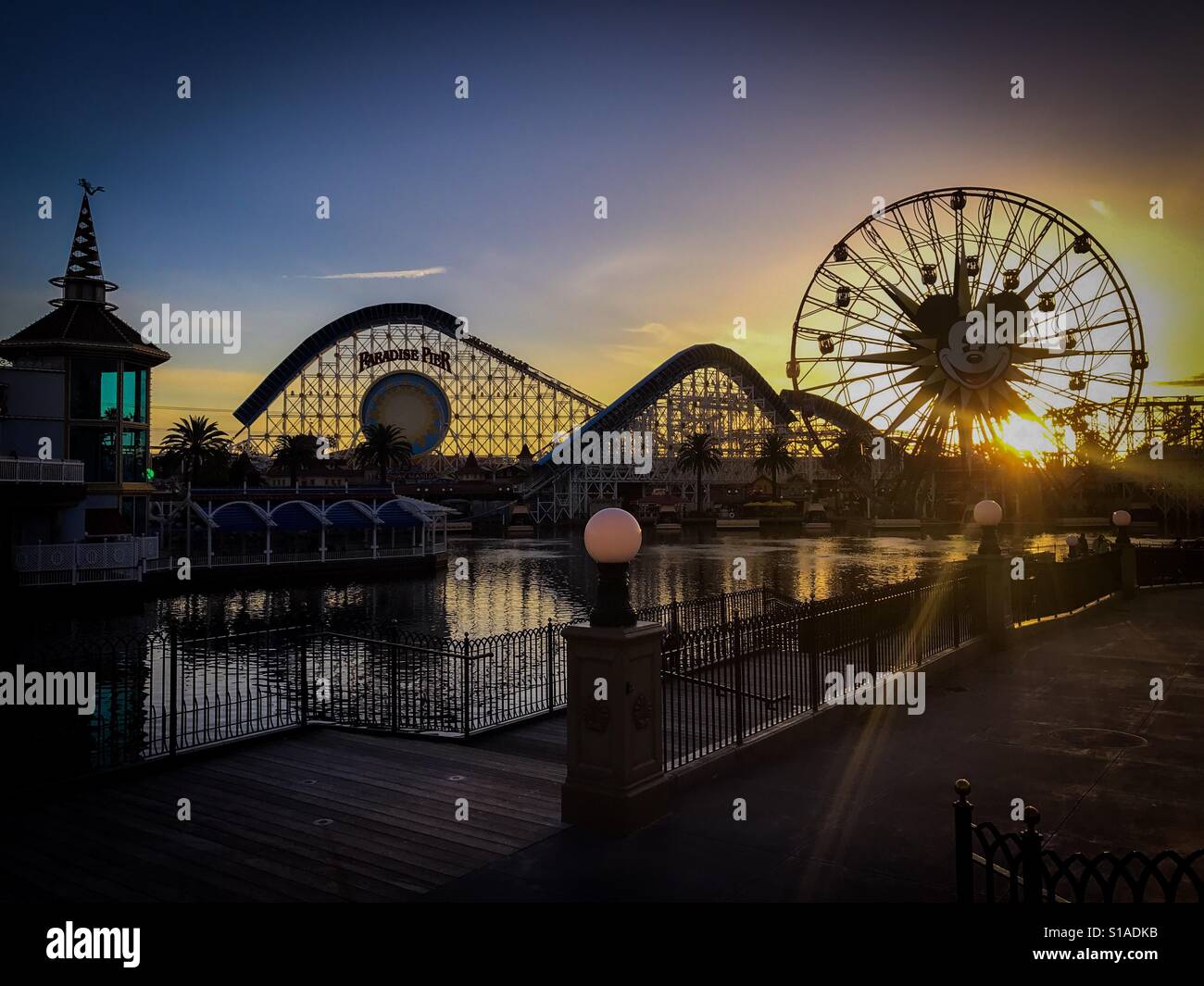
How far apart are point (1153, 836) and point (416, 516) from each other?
155ft

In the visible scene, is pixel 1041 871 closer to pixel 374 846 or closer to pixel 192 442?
pixel 374 846

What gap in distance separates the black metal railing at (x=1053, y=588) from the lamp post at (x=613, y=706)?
1279 centimetres

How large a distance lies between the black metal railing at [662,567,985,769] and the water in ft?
52.5

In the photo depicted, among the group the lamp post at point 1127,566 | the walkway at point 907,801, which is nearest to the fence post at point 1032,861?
the walkway at point 907,801

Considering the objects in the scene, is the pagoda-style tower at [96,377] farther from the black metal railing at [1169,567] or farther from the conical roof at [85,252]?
the black metal railing at [1169,567]

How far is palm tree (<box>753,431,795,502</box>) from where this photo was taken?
10750cm

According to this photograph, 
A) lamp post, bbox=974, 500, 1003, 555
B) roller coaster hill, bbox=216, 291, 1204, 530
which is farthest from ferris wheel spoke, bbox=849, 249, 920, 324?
roller coaster hill, bbox=216, 291, 1204, 530

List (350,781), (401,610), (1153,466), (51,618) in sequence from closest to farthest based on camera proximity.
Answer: (350,781)
(51,618)
(401,610)
(1153,466)

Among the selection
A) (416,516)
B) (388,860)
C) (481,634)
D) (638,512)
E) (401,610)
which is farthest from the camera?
(638,512)

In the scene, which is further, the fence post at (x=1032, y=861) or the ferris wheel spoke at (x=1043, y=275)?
the ferris wheel spoke at (x=1043, y=275)

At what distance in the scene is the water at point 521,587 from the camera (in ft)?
103

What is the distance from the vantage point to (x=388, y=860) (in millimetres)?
6598

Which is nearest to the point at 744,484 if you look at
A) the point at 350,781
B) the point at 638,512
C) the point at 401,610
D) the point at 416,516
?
the point at 638,512
